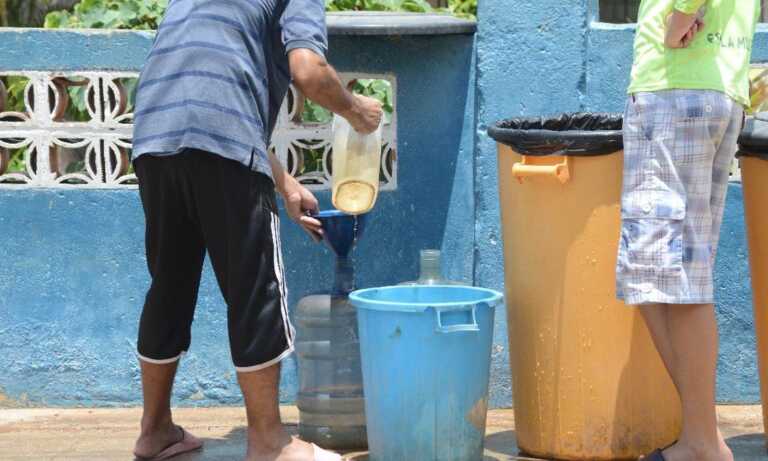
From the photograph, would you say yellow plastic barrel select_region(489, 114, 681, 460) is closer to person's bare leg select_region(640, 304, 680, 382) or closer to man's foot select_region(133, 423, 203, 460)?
person's bare leg select_region(640, 304, 680, 382)

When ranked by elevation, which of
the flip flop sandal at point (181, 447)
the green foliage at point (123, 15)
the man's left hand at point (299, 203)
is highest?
the green foliage at point (123, 15)

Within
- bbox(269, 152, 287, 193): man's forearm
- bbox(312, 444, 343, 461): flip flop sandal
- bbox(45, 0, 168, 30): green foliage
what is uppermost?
bbox(45, 0, 168, 30): green foliage

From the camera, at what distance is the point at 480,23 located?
4973 millimetres

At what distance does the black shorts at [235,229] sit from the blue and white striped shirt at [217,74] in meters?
0.06

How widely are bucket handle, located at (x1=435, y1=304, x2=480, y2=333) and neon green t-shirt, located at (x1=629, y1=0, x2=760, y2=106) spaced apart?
826 millimetres

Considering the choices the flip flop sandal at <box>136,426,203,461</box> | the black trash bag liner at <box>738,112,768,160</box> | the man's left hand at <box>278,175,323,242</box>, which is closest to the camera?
the black trash bag liner at <box>738,112,768,160</box>

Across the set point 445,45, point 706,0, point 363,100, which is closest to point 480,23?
point 445,45

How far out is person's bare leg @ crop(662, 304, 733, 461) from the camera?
4000 mm

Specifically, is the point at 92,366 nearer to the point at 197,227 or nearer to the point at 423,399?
the point at 197,227

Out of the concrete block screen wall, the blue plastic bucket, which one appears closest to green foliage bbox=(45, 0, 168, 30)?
the concrete block screen wall

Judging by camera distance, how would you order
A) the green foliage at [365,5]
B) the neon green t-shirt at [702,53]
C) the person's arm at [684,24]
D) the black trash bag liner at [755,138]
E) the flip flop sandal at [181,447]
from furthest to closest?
the green foliage at [365,5] → the flip flop sandal at [181,447] → the black trash bag liner at [755,138] → the neon green t-shirt at [702,53] → the person's arm at [684,24]

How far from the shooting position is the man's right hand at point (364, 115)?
13.9 feet

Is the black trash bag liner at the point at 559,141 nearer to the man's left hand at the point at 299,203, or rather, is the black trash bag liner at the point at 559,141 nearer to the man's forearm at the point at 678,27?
the man's forearm at the point at 678,27

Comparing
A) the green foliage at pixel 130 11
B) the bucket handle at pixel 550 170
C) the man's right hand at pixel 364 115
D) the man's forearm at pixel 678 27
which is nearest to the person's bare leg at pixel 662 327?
the bucket handle at pixel 550 170
